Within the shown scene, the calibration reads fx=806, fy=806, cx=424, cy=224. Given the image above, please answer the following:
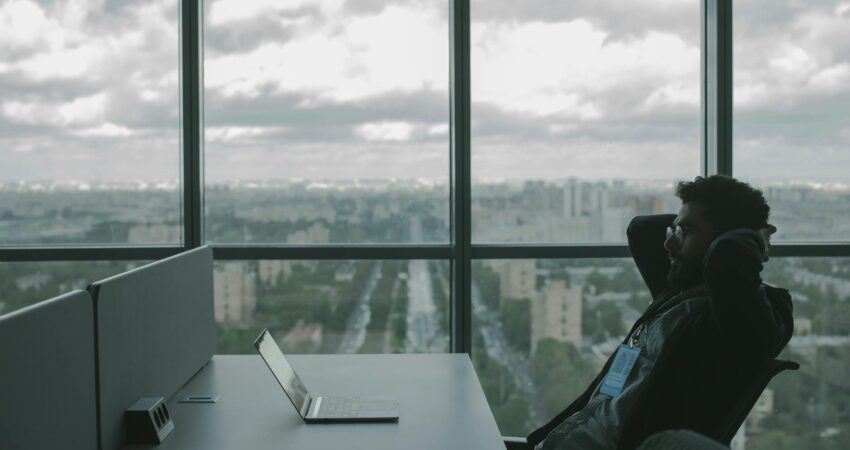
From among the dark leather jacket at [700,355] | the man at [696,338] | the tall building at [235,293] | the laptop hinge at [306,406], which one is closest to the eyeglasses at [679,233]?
the man at [696,338]

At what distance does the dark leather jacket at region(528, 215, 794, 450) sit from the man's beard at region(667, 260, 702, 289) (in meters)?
0.06

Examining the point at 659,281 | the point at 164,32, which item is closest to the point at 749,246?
the point at 659,281

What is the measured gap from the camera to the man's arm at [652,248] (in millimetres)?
2625

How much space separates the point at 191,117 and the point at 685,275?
240 cm

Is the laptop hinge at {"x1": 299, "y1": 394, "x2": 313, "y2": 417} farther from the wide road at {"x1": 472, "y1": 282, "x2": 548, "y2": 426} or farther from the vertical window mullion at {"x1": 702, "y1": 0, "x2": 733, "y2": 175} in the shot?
the vertical window mullion at {"x1": 702, "y1": 0, "x2": 733, "y2": 175}

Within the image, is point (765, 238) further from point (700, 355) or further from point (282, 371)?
point (282, 371)

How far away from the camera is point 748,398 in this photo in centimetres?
185

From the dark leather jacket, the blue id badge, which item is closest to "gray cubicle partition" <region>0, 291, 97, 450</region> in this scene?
the dark leather jacket

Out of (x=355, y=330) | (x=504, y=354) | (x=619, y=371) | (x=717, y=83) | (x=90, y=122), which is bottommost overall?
(x=504, y=354)

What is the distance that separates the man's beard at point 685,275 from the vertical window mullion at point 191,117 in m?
2.26

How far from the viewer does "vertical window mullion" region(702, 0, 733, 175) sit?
148 inches

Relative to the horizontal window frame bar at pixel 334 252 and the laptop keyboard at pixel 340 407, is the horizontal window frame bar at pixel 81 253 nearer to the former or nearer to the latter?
the horizontal window frame bar at pixel 334 252

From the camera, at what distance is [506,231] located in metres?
3.74

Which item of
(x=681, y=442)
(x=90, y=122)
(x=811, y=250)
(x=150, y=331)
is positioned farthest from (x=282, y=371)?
(x=811, y=250)
